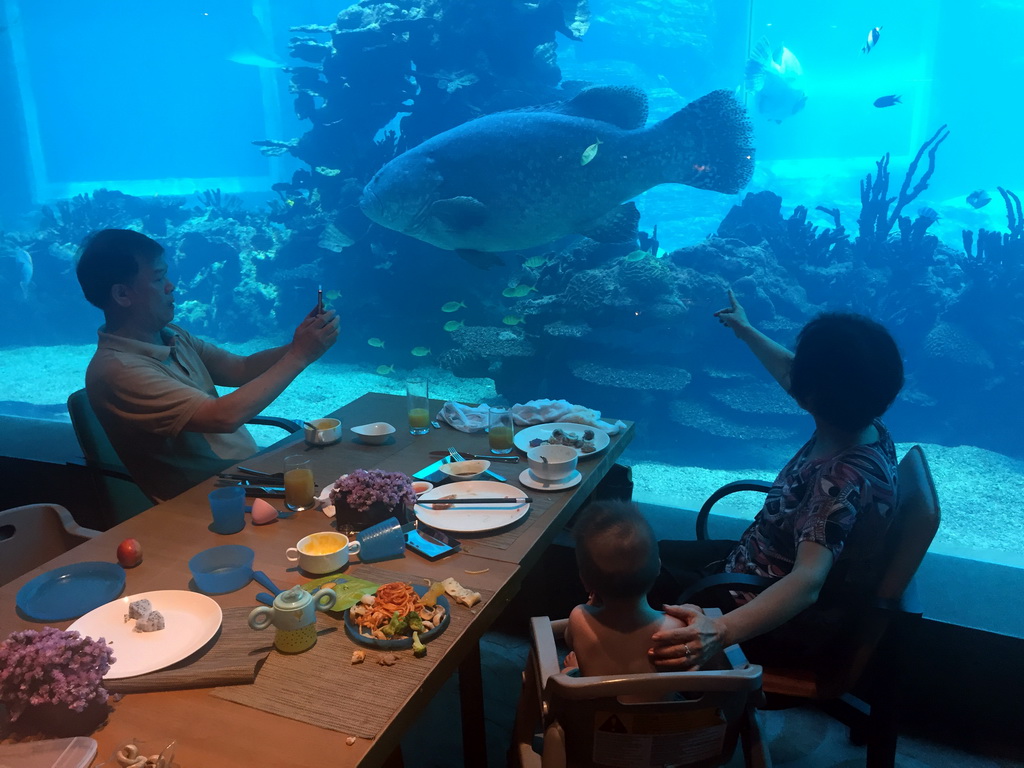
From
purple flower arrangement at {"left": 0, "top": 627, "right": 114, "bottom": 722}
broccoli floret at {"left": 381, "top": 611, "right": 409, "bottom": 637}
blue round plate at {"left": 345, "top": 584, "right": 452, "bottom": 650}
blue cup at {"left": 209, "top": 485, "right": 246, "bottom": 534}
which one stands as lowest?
blue cup at {"left": 209, "top": 485, "right": 246, "bottom": 534}

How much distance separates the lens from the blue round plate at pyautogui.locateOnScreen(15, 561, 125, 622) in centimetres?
132

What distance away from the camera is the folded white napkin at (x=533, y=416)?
2494mm

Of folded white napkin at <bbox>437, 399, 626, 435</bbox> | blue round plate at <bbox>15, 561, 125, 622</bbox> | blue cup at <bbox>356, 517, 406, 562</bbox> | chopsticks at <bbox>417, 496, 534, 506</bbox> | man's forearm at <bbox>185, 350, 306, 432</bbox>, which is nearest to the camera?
blue round plate at <bbox>15, 561, 125, 622</bbox>

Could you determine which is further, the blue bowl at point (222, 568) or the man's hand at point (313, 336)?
the man's hand at point (313, 336)

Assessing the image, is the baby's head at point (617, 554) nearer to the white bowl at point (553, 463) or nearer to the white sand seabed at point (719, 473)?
the white bowl at point (553, 463)

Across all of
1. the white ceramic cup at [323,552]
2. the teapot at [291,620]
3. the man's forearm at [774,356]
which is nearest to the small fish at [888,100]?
the man's forearm at [774,356]

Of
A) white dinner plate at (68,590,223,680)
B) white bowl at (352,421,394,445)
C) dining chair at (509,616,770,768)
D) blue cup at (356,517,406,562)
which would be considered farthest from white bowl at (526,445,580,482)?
white dinner plate at (68,590,223,680)

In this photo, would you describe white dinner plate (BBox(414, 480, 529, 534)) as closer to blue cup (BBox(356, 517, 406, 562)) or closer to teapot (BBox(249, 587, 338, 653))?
blue cup (BBox(356, 517, 406, 562))

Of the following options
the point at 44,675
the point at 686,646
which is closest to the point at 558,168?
the point at 686,646

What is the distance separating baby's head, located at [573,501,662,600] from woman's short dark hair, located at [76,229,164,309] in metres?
2.03

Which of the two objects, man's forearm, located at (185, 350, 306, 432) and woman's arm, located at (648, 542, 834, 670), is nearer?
woman's arm, located at (648, 542, 834, 670)

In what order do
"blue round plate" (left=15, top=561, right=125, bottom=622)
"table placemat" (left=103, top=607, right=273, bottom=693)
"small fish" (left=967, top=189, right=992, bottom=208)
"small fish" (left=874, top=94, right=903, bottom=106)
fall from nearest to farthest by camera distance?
"table placemat" (left=103, top=607, right=273, bottom=693) < "blue round plate" (left=15, top=561, right=125, bottom=622) < "small fish" (left=874, top=94, right=903, bottom=106) < "small fish" (left=967, top=189, right=992, bottom=208)

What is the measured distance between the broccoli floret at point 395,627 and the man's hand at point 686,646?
51cm

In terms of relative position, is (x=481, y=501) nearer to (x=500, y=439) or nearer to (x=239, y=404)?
(x=500, y=439)
